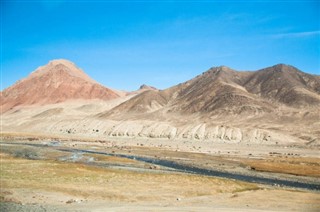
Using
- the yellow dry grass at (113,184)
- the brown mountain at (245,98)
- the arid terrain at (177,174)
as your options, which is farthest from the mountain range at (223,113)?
the yellow dry grass at (113,184)

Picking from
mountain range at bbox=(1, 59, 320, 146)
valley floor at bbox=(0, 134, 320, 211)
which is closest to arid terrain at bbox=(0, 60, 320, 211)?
valley floor at bbox=(0, 134, 320, 211)

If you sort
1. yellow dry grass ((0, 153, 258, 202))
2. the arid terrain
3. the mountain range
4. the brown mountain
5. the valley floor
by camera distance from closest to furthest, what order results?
the valley floor
the arid terrain
yellow dry grass ((0, 153, 258, 202))
the mountain range
the brown mountain

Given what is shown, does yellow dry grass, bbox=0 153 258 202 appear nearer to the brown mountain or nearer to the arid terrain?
the arid terrain

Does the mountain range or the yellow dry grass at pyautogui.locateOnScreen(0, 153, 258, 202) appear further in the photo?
the mountain range

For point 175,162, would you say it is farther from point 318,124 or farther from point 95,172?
point 318,124

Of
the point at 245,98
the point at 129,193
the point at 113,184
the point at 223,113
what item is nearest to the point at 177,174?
the point at 113,184

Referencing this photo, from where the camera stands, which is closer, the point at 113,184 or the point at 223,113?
the point at 113,184

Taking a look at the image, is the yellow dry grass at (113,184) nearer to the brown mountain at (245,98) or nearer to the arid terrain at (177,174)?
the arid terrain at (177,174)

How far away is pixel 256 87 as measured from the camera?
196375 millimetres

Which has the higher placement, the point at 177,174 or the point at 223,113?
the point at 223,113

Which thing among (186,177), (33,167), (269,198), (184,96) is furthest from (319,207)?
(184,96)

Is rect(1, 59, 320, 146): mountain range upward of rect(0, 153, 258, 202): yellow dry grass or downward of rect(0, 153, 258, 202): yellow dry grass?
upward

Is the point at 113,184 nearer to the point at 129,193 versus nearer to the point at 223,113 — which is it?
the point at 129,193

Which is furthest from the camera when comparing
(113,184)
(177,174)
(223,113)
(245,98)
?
(245,98)
